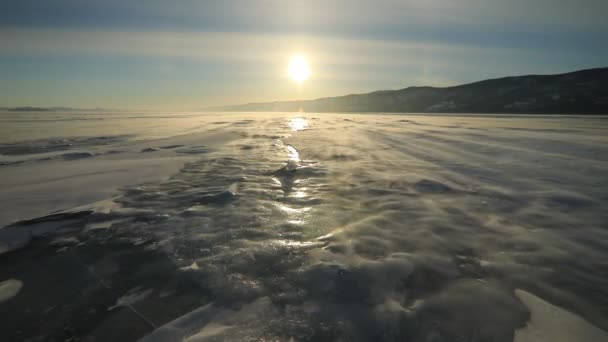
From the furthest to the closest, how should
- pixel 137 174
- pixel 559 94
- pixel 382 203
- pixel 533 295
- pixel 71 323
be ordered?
1. pixel 559 94
2. pixel 137 174
3. pixel 382 203
4. pixel 533 295
5. pixel 71 323

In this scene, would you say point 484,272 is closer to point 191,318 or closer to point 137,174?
point 191,318

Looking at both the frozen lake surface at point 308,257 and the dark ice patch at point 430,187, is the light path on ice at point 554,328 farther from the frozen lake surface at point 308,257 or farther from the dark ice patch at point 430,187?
the dark ice patch at point 430,187

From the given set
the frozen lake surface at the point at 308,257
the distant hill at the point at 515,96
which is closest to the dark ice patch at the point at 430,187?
the frozen lake surface at the point at 308,257

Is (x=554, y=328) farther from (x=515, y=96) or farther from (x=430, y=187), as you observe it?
(x=515, y=96)

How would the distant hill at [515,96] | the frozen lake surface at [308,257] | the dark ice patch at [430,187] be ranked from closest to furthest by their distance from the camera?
1. the frozen lake surface at [308,257]
2. the dark ice patch at [430,187]
3. the distant hill at [515,96]

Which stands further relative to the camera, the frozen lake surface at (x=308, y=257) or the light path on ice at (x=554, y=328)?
the frozen lake surface at (x=308, y=257)

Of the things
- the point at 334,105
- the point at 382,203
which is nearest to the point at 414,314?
the point at 382,203

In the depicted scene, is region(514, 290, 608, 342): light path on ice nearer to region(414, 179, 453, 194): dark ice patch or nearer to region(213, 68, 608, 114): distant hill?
region(414, 179, 453, 194): dark ice patch

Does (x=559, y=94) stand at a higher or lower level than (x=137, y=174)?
higher
